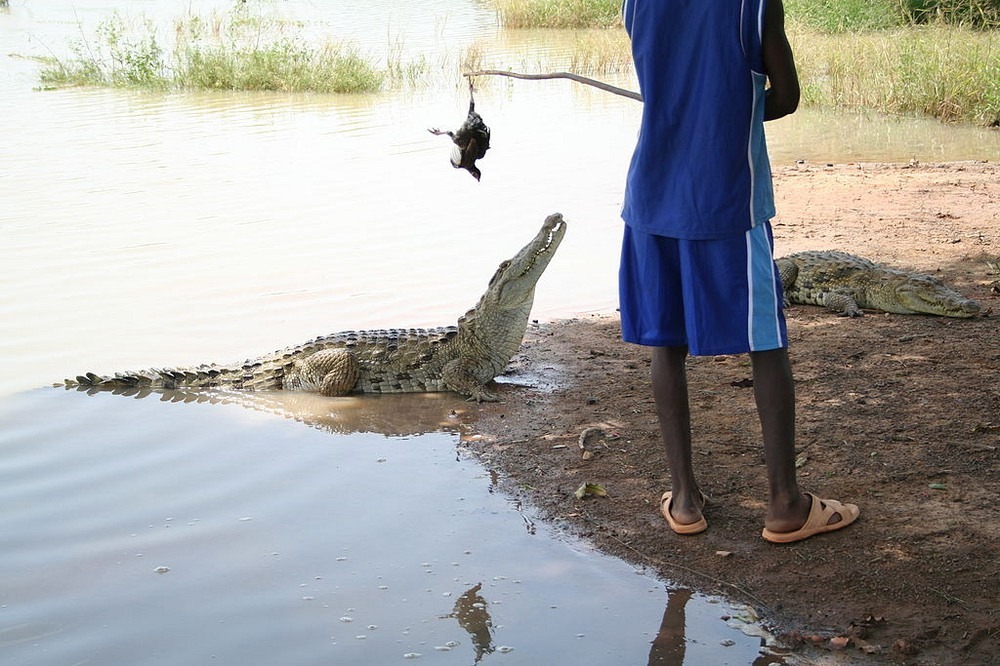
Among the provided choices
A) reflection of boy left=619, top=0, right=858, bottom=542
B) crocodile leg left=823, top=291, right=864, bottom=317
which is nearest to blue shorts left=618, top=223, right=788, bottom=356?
reflection of boy left=619, top=0, right=858, bottom=542

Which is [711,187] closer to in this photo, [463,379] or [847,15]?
[463,379]

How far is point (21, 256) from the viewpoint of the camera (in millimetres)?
8828

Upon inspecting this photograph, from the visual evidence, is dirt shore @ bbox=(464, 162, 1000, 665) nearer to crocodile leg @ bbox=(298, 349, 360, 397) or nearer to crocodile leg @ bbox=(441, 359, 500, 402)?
crocodile leg @ bbox=(441, 359, 500, 402)

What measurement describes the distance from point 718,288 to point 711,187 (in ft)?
1.08

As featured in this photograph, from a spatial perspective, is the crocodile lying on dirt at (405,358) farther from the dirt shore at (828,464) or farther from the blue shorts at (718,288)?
the blue shorts at (718,288)

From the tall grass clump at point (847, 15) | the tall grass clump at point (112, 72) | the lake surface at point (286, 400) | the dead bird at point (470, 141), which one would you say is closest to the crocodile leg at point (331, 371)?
the lake surface at point (286, 400)

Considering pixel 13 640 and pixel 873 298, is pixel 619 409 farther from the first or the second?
pixel 13 640

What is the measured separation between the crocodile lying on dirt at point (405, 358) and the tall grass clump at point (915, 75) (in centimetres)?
972

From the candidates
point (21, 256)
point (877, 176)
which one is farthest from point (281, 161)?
point (877, 176)

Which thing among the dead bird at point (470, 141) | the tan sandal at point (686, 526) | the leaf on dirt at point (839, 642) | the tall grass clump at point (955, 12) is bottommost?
the leaf on dirt at point (839, 642)

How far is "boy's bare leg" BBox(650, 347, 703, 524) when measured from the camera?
11.9 feet

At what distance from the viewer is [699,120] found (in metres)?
3.26

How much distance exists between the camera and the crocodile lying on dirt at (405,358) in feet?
20.2

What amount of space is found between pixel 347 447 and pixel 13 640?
2.04 m
